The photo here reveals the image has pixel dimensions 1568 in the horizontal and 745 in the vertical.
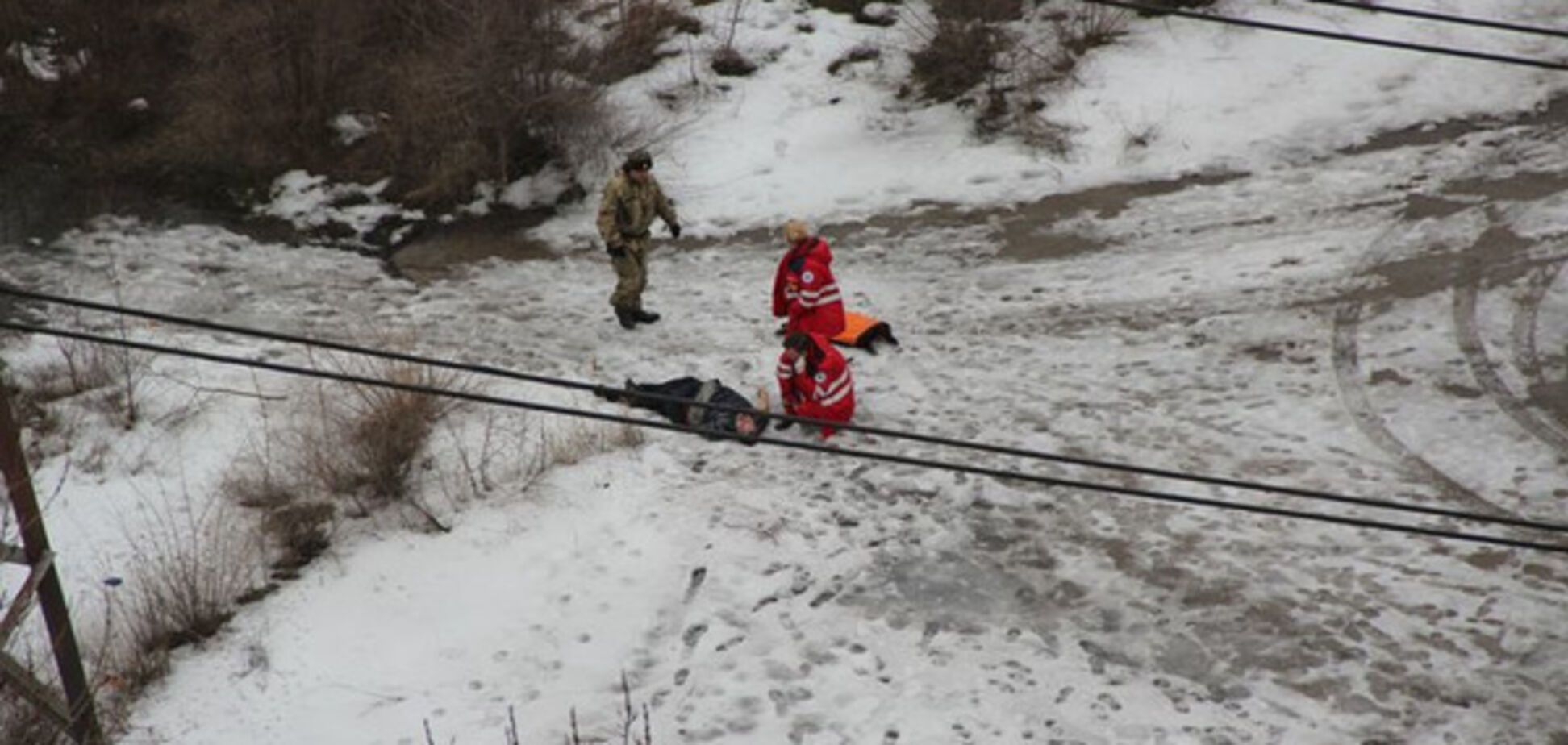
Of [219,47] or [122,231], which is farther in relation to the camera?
[219,47]

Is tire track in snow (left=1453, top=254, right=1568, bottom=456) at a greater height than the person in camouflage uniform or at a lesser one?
lesser

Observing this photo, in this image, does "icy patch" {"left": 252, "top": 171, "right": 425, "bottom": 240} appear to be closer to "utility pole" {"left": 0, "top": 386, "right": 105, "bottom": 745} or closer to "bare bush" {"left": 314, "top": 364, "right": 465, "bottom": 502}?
"bare bush" {"left": 314, "top": 364, "right": 465, "bottom": 502}

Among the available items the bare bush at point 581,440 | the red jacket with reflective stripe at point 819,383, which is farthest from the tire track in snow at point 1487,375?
the bare bush at point 581,440

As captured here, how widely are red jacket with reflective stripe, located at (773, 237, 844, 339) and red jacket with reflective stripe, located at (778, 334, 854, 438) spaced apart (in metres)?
0.18

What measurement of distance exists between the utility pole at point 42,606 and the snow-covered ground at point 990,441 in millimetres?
692

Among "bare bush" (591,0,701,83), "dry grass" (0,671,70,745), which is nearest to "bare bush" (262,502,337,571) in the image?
"dry grass" (0,671,70,745)

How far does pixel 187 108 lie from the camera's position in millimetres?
16594

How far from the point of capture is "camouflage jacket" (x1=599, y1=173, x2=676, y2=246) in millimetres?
11375

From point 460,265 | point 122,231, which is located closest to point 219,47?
point 122,231

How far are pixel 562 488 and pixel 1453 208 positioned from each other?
8808 millimetres

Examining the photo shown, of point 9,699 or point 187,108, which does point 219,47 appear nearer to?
point 187,108

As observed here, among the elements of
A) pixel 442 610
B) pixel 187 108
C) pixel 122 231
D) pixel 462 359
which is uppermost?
pixel 187 108

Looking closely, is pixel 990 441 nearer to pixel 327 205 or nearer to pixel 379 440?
pixel 379 440

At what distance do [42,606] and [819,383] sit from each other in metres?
5.20
